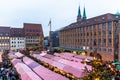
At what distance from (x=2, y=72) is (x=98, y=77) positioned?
26.1 metres

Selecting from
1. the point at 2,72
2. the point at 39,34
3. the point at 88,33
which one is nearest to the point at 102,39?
the point at 88,33

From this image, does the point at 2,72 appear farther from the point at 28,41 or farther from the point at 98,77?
the point at 28,41

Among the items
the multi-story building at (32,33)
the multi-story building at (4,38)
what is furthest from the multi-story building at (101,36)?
the multi-story building at (4,38)

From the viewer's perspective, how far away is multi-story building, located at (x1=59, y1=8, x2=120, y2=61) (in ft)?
185

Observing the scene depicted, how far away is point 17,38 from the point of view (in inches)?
4281

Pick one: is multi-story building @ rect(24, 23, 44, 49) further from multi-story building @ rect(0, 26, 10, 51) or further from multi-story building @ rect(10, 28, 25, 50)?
multi-story building @ rect(0, 26, 10, 51)

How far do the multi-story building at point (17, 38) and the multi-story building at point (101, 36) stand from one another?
3454 centimetres

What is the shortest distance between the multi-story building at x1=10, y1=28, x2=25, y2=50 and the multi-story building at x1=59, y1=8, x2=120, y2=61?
3454 cm

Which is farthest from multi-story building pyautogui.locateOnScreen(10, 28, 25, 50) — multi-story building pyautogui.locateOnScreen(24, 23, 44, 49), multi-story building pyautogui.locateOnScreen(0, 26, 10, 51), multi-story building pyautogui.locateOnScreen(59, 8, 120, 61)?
multi-story building pyautogui.locateOnScreen(59, 8, 120, 61)

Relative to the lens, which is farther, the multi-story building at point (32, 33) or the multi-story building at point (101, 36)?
the multi-story building at point (32, 33)

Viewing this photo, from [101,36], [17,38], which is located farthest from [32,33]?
[101,36]

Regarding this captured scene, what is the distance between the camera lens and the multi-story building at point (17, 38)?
10719 cm

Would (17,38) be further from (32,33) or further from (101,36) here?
(101,36)

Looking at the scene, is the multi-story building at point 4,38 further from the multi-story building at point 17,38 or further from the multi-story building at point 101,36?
the multi-story building at point 101,36
